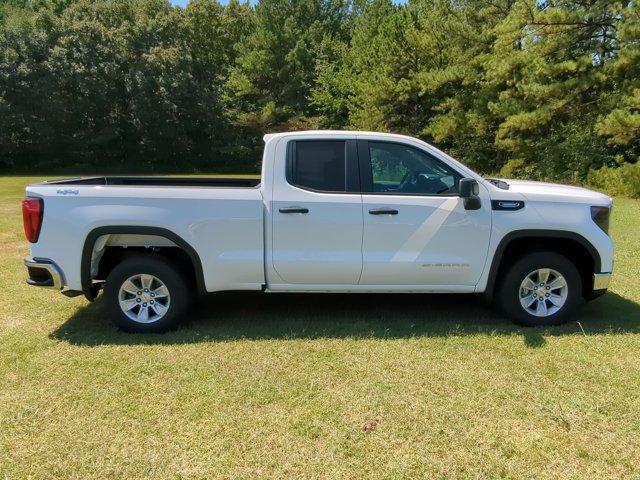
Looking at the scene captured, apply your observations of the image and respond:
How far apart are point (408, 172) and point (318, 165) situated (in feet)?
2.84

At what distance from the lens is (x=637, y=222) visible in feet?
38.8

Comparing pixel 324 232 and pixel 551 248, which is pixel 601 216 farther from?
pixel 324 232

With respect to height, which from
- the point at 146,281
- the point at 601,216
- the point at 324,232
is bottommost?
the point at 146,281

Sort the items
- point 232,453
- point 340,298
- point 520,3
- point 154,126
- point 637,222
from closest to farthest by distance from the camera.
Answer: point 232,453 → point 340,298 → point 637,222 → point 520,3 → point 154,126

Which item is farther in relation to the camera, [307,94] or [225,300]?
[307,94]

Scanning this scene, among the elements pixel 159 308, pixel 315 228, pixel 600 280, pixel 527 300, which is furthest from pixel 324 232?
pixel 600 280

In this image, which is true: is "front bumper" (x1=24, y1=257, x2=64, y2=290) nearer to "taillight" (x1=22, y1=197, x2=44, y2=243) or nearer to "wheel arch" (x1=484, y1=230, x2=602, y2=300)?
"taillight" (x1=22, y1=197, x2=44, y2=243)

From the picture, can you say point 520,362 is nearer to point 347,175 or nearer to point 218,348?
point 347,175

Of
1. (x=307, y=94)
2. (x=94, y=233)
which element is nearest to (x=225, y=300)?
(x=94, y=233)

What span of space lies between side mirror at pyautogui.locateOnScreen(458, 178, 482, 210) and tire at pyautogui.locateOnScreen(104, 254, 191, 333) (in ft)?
8.87

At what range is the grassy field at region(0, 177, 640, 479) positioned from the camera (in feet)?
10.1

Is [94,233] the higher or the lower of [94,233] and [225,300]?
the higher

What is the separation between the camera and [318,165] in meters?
4.98

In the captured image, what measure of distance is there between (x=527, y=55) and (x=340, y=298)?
1761 centimetres
